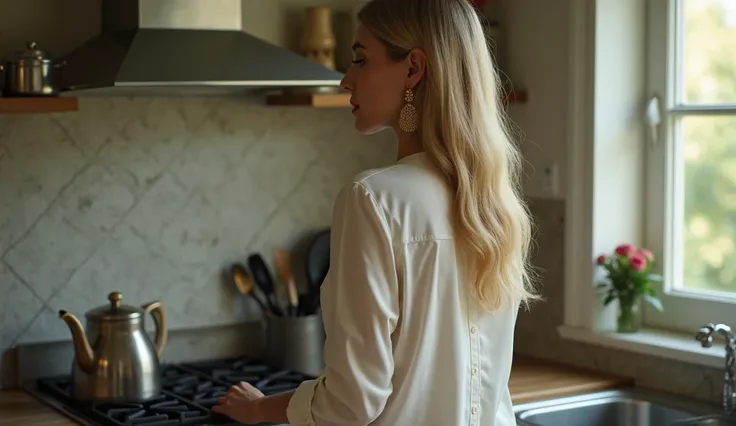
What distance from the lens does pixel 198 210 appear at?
9.88ft

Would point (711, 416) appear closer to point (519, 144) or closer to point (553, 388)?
point (553, 388)

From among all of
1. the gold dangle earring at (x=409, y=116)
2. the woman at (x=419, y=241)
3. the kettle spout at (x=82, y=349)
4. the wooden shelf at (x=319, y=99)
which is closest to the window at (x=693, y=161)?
the wooden shelf at (x=319, y=99)

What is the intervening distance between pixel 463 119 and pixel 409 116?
8 cm

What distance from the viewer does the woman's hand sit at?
1.77 m

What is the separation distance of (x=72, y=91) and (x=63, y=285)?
1.76 ft

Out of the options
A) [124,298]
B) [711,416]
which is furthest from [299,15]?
[711,416]

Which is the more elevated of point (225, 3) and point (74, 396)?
point (225, 3)

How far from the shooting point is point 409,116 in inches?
66.4

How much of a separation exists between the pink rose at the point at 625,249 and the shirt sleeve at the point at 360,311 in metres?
1.39

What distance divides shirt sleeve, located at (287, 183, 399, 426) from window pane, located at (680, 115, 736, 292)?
1.43 metres

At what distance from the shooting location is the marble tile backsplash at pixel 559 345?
270 centimetres

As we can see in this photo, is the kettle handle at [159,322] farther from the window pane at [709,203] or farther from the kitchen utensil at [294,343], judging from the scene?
the window pane at [709,203]

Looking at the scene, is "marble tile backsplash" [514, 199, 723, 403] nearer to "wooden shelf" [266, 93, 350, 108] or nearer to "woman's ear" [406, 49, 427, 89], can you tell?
"wooden shelf" [266, 93, 350, 108]

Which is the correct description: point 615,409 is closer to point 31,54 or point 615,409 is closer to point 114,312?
point 114,312
